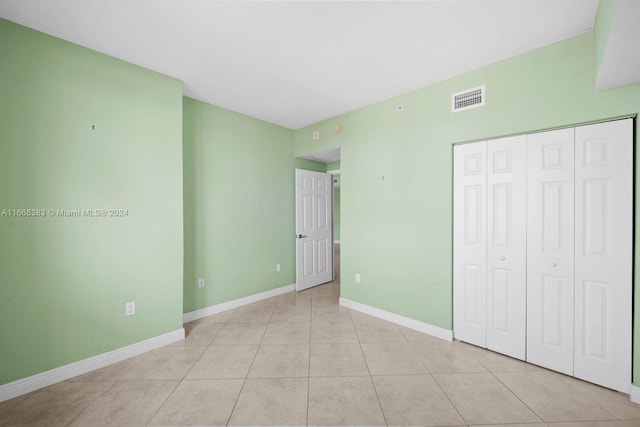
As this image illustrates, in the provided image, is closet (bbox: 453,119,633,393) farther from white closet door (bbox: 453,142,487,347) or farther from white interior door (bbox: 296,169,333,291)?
white interior door (bbox: 296,169,333,291)

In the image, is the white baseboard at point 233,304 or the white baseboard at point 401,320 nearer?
the white baseboard at point 401,320

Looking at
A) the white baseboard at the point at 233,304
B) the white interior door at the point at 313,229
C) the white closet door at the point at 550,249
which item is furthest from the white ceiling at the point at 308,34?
the white baseboard at the point at 233,304

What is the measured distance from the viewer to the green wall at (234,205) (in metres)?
3.19

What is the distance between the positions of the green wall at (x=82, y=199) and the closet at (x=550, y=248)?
3249mm

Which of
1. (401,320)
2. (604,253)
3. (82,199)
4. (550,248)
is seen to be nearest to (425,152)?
(550,248)

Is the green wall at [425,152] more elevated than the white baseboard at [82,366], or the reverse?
the green wall at [425,152]

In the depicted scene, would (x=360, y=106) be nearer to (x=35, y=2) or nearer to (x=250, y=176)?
(x=250, y=176)

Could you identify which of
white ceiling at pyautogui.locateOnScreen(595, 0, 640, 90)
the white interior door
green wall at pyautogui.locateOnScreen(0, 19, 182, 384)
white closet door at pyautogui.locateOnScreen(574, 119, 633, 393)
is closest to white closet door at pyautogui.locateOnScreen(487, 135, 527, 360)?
white closet door at pyautogui.locateOnScreen(574, 119, 633, 393)

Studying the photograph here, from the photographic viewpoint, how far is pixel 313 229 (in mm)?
4566

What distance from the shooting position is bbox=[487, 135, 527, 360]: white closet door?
88.9 inches

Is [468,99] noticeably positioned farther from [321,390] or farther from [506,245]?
[321,390]

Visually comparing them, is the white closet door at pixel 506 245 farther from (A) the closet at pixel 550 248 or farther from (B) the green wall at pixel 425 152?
(B) the green wall at pixel 425 152

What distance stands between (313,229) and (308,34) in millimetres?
3154

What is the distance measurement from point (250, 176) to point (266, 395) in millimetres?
2905
